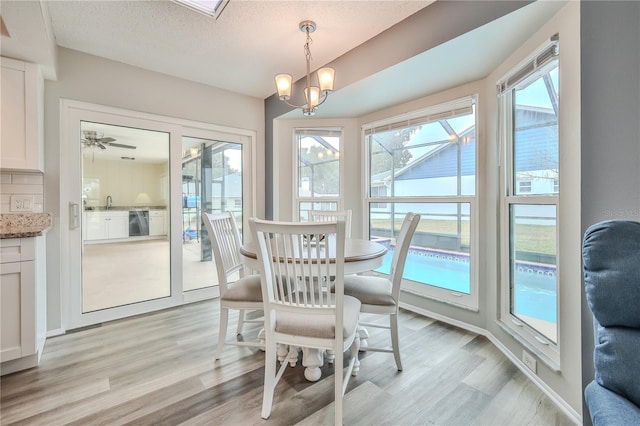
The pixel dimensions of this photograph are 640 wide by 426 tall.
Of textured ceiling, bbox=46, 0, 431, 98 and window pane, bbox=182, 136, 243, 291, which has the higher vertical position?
textured ceiling, bbox=46, 0, 431, 98

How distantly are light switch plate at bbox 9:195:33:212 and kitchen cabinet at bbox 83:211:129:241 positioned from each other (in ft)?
1.44

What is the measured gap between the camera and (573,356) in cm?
150

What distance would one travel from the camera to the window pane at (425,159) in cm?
261

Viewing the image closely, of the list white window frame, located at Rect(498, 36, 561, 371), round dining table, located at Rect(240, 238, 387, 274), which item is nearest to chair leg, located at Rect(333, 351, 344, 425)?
round dining table, located at Rect(240, 238, 387, 274)

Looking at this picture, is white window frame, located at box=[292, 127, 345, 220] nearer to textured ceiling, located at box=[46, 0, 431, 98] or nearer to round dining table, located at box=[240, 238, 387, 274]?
textured ceiling, located at box=[46, 0, 431, 98]

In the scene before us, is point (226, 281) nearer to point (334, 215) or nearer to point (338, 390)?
point (338, 390)

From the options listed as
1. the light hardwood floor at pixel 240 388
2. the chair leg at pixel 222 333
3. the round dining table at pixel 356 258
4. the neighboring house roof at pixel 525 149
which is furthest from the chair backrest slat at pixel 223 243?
the neighboring house roof at pixel 525 149

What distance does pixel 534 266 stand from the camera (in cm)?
193

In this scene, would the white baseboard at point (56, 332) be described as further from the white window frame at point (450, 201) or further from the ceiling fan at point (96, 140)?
the white window frame at point (450, 201)

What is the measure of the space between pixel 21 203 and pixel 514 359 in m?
3.87

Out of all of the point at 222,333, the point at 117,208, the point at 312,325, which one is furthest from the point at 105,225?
the point at 312,325

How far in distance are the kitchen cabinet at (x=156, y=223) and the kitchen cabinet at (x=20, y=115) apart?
1.10 m

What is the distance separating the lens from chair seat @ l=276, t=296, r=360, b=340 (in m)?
1.43

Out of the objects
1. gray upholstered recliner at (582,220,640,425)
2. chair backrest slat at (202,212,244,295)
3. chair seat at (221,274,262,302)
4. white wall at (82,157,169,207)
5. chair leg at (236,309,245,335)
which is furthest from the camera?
white wall at (82,157,169,207)
